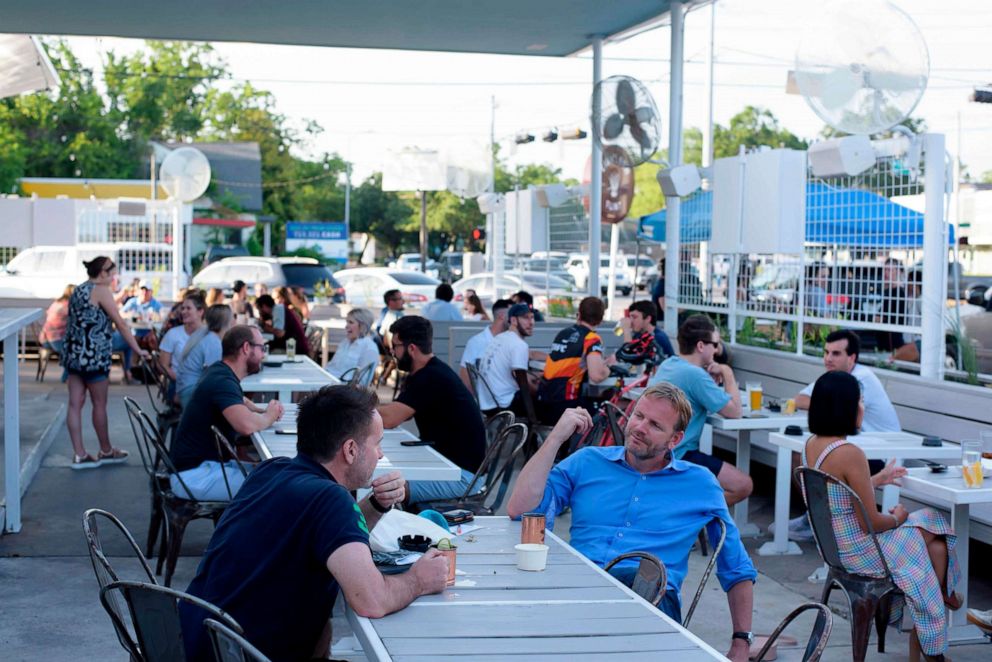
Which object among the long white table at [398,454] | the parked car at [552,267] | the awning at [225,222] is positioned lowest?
the long white table at [398,454]

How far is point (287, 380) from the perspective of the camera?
330 inches

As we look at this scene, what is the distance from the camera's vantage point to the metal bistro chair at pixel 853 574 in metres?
4.70

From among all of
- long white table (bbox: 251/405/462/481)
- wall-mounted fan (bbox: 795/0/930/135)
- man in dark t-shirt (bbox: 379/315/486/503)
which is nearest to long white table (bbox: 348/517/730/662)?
long white table (bbox: 251/405/462/481)

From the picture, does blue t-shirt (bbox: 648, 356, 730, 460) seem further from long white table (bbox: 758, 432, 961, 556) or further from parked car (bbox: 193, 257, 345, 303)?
parked car (bbox: 193, 257, 345, 303)

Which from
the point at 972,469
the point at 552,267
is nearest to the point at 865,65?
the point at 972,469

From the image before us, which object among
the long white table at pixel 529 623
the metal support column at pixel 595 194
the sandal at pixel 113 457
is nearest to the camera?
the long white table at pixel 529 623

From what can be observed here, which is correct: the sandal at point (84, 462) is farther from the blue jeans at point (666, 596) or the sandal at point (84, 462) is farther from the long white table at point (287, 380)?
the blue jeans at point (666, 596)

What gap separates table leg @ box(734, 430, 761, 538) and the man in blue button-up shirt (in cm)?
348

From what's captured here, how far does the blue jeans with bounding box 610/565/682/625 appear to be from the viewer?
3590 millimetres

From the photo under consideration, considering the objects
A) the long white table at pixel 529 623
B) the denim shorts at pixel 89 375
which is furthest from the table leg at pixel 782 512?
the denim shorts at pixel 89 375

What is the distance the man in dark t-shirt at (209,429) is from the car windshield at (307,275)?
16786 millimetres

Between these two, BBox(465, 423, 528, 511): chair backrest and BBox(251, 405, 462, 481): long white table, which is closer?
BBox(251, 405, 462, 481): long white table

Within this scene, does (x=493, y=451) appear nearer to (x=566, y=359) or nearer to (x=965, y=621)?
(x=965, y=621)

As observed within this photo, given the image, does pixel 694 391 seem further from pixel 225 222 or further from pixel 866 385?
pixel 225 222
